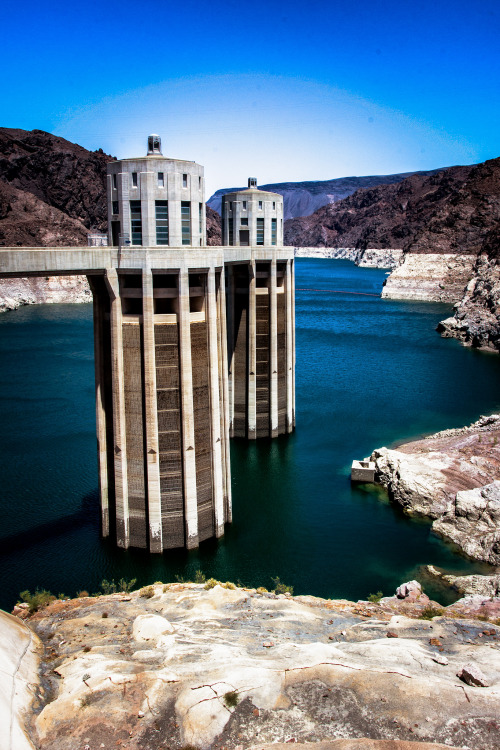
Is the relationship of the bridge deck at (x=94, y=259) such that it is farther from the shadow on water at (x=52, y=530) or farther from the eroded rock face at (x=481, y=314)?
the eroded rock face at (x=481, y=314)

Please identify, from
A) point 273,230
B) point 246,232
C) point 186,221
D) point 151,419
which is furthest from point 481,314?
point 151,419

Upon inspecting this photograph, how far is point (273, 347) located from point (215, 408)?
1290 centimetres

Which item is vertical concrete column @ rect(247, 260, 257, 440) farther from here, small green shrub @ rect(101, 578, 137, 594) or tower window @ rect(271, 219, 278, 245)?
small green shrub @ rect(101, 578, 137, 594)

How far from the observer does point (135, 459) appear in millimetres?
24391

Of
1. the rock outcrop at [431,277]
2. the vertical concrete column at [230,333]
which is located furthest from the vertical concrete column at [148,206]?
the rock outcrop at [431,277]

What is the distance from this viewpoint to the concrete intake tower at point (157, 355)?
23250mm

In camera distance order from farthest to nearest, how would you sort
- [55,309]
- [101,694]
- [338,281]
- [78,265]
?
1. [338,281]
2. [55,309]
3. [78,265]
4. [101,694]

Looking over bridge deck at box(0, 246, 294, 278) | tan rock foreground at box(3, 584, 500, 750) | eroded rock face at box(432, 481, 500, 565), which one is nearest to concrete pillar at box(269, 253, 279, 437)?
bridge deck at box(0, 246, 294, 278)

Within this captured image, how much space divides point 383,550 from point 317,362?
40492 mm

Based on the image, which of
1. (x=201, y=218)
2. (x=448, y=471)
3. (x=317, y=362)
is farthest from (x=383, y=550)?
(x=317, y=362)

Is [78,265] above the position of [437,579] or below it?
above

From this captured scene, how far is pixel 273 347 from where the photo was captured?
37.7m

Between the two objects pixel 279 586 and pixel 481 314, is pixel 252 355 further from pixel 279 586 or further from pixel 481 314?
pixel 481 314

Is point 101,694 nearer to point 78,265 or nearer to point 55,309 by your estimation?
point 78,265
